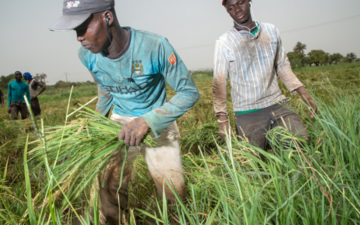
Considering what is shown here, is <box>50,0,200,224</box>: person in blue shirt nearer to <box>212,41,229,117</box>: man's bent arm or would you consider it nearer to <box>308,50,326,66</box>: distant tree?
<box>212,41,229,117</box>: man's bent arm

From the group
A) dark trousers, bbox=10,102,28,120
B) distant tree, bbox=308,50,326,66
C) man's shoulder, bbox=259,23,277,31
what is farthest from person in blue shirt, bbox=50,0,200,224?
distant tree, bbox=308,50,326,66

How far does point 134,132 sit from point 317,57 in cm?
8203

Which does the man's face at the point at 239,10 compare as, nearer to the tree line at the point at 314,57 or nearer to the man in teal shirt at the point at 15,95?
the man in teal shirt at the point at 15,95

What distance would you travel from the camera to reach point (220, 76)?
2115 mm

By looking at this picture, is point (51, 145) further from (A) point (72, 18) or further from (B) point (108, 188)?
(A) point (72, 18)

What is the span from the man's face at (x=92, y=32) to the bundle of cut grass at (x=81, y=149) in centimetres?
40

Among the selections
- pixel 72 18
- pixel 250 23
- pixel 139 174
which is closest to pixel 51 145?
pixel 72 18

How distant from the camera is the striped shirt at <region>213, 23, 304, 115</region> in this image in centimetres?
208

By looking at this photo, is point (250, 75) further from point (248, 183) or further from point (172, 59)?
point (248, 183)

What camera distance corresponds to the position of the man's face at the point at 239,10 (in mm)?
2066

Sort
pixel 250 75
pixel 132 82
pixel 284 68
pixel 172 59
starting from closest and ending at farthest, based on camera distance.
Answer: pixel 172 59 < pixel 132 82 < pixel 250 75 < pixel 284 68

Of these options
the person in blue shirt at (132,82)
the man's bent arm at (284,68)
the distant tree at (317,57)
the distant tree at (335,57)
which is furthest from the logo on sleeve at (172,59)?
the distant tree at (335,57)

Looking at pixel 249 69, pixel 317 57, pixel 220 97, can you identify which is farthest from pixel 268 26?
pixel 317 57

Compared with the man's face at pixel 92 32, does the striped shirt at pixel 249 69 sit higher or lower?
lower
